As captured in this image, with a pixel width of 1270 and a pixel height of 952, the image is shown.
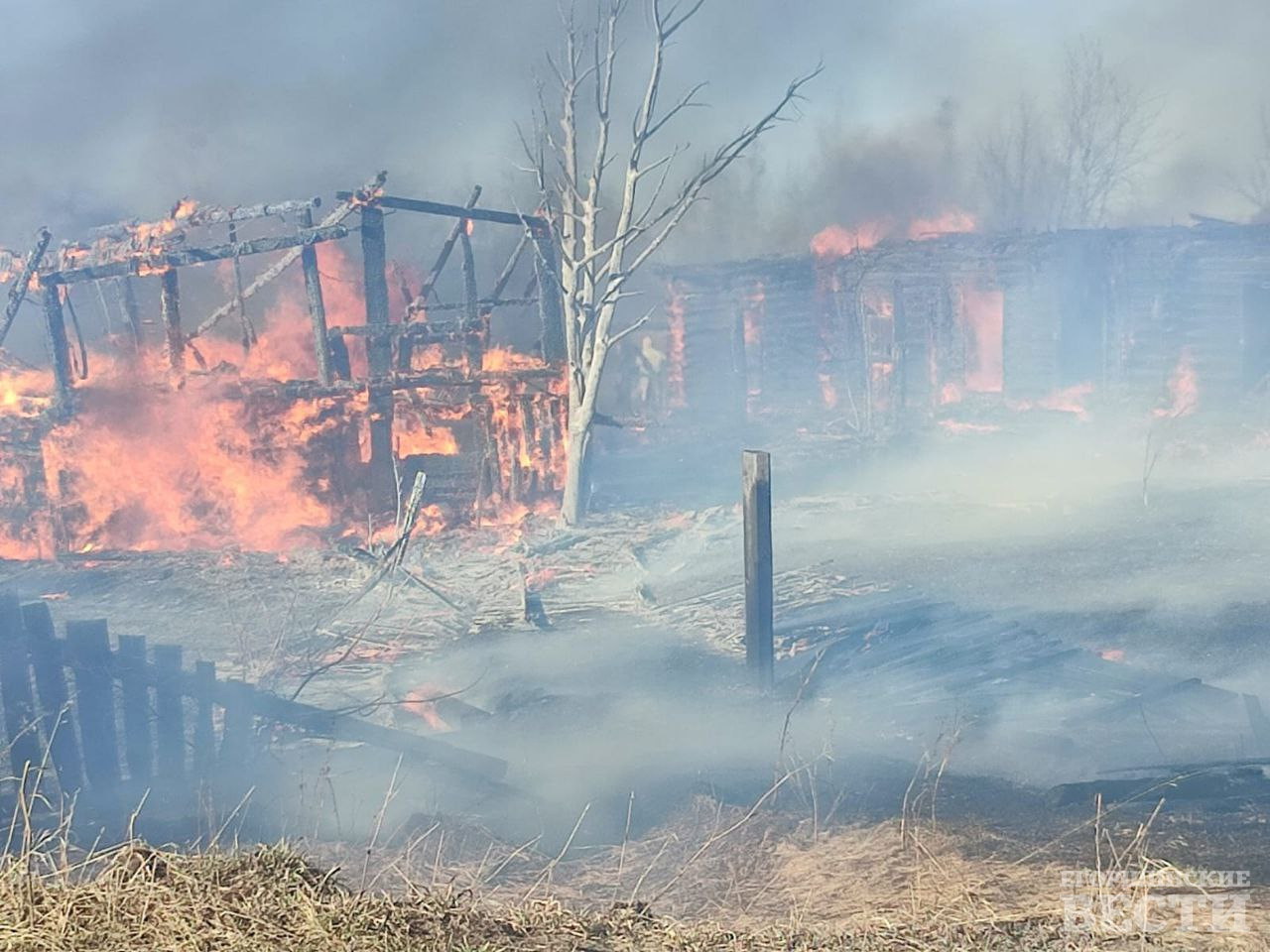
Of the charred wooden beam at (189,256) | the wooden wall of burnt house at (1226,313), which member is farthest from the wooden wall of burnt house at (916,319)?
the charred wooden beam at (189,256)

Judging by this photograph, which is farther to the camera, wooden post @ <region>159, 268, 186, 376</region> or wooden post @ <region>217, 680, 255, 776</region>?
wooden post @ <region>159, 268, 186, 376</region>

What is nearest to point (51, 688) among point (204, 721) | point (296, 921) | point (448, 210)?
point (204, 721)

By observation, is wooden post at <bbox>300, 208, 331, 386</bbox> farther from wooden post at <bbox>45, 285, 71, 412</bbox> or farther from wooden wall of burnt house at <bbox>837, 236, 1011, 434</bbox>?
wooden wall of burnt house at <bbox>837, 236, 1011, 434</bbox>

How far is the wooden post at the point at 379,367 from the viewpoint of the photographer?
44.3 ft

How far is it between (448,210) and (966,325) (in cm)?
1448

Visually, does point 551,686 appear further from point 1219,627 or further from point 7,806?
point 1219,627

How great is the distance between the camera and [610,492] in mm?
17391

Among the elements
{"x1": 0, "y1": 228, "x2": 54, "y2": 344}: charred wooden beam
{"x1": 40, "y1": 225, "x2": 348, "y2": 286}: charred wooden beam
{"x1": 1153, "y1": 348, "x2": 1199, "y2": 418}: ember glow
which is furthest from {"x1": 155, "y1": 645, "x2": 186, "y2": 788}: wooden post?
{"x1": 1153, "y1": 348, "x2": 1199, "y2": 418}: ember glow

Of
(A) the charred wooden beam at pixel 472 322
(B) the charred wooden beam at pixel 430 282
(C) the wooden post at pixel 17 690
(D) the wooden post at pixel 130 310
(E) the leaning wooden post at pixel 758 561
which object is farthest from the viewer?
(D) the wooden post at pixel 130 310

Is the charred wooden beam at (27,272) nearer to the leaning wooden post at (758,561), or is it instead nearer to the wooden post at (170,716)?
the wooden post at (170,716)

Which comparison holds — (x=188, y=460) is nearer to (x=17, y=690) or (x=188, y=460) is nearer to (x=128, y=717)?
(x=128, y=717)

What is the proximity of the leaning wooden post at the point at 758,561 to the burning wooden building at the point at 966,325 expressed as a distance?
15.3 metres

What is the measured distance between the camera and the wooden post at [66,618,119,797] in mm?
6395

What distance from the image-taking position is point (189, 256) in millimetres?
13117
